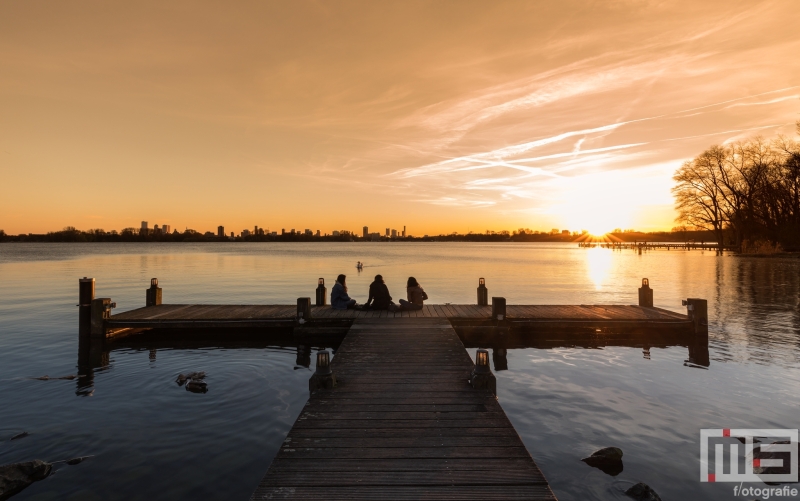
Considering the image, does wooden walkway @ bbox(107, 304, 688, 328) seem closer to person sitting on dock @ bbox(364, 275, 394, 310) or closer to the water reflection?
person sitting on dock @ bbox(364, 275, 394, 310)

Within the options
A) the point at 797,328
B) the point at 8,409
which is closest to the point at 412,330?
the point at 8,409

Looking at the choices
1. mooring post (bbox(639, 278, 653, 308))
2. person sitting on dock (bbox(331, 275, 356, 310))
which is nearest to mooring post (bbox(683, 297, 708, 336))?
mooring post (bbox(639, 278, 653, 308))

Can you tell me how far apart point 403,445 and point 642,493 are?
13.5 ft

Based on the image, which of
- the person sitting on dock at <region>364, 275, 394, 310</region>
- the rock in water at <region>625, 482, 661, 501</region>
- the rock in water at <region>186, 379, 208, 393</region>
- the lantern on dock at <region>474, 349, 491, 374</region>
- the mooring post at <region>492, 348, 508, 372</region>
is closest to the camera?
the rock in water at <region>625, 482, 661, 501</region>

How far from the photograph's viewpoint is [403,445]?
6496 mm

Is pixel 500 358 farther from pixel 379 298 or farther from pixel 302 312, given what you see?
pixel 302 312

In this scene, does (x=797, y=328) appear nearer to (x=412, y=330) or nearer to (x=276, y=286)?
(x=412, y=330)

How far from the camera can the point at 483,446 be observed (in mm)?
6453

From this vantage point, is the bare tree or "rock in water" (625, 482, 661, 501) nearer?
"rock in water" (625, 482, 661, 501)

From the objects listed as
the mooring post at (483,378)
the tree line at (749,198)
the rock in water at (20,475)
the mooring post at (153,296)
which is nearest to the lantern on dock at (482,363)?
the mooring post at (483,378)

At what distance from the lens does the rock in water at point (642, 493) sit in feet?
22.9
